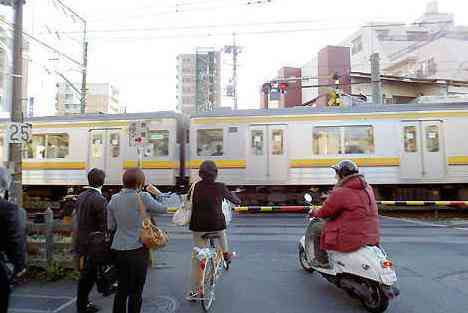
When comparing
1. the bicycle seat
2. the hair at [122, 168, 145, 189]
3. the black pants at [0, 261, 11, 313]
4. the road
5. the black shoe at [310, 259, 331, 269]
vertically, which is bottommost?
the road

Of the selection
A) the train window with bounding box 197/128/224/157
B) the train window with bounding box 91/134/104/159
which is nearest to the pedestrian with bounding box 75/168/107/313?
the train window with bounding box 197/128/224/157

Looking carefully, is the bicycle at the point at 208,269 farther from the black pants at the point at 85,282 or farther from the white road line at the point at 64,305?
the white road line at the point at 64,305

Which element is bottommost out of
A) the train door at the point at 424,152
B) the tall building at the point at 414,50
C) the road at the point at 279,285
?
the road at the point at 279,285

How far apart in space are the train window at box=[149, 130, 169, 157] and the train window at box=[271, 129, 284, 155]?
3791mm

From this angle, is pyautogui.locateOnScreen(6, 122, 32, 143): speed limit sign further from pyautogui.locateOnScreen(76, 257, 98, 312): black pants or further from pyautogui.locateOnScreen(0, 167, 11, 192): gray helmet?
pyautogui.locateOnScreen(0, 167, 11, 192): gray helmet

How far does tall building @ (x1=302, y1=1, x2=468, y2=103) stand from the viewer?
41.0 m

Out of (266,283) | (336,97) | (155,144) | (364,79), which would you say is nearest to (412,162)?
(336,97)

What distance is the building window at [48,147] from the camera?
16.5 meters

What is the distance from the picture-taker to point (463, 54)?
41688 millimetres

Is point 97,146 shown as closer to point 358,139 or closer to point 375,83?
point 358,139

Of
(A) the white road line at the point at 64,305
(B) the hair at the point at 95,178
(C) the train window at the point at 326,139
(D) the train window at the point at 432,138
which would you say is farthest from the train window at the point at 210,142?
(B) the hair at the point at 95,178

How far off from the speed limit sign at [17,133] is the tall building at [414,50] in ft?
98.6

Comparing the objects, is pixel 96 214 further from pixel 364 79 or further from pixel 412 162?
pixel 364 79

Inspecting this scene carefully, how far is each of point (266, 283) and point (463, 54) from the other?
43.1 metres
